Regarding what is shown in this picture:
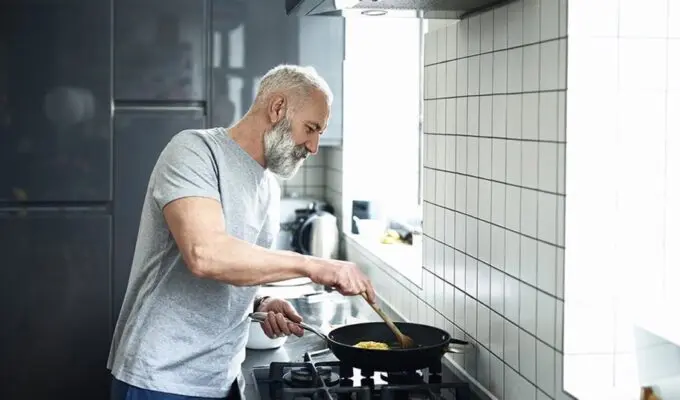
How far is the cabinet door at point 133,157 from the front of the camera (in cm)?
363

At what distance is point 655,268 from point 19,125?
261cm

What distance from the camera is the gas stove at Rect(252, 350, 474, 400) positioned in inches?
80.7

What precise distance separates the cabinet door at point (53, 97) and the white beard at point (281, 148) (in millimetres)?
1563

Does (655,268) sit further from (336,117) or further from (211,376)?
(336,117)

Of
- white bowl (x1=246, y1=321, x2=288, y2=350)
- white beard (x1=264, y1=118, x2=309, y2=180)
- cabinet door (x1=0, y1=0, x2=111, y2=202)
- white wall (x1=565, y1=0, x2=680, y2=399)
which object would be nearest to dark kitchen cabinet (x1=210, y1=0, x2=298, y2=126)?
cabinet door (x1=0, y1=0, x2=111, y2=202)

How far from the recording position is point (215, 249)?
1.96 metres

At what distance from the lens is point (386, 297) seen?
307 centimetres

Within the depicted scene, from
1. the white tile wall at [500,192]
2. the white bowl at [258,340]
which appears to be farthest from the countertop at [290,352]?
the white tile wall at [500,192]

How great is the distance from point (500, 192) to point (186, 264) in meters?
0.69

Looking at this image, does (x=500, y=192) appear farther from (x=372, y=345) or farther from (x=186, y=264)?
Answer: (x=186, y=264)

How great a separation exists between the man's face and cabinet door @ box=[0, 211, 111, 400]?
1.61 m

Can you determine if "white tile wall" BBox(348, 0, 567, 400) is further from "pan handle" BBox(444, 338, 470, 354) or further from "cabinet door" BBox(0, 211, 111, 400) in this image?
"cabinet door" BBox(0, 211, 111, 400)

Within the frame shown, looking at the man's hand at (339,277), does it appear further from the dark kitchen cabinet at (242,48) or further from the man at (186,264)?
the dark kitchen cabinet at (242,48)

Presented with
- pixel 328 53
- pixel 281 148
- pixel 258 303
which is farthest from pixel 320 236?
pixel 281 148
